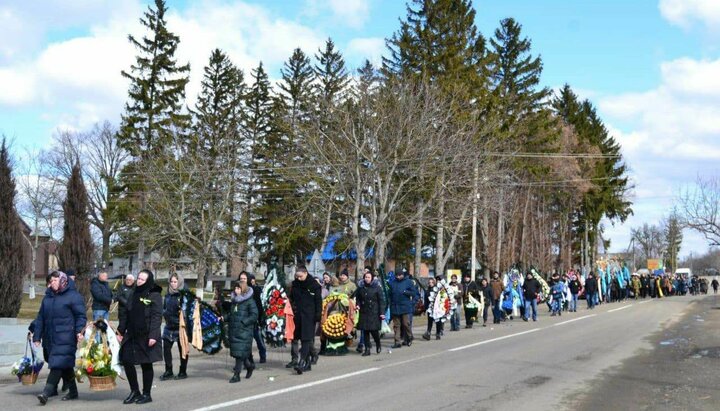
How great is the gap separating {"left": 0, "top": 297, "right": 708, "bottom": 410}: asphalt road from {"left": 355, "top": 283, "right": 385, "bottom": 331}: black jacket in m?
0.68

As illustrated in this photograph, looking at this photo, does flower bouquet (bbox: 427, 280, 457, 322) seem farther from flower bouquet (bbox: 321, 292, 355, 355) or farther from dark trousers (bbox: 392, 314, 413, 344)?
flower bouquet (bbox: 321, 292, 355, 355)

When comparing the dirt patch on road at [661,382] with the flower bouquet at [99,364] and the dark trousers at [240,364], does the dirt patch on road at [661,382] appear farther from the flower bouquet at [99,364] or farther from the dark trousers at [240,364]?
the flower bouquet at [99,364]

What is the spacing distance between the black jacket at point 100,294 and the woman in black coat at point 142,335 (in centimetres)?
740

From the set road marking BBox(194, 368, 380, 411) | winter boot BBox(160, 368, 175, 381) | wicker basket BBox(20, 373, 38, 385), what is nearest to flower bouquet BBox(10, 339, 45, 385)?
wicker basket BBox(20, 373, 38, 385)

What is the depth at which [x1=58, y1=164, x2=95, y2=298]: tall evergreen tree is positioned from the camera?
1131 inches

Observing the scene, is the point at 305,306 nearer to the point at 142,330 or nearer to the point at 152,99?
the point at 142,330

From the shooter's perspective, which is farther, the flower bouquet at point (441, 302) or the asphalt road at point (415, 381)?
the flower bouquet at point (441, 302)

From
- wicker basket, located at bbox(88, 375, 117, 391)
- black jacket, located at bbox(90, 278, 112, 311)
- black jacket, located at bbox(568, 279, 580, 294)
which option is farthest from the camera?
black jacket, located at bbox(568, 279, 580, 294)

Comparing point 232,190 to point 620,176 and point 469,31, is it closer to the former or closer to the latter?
point 469,31

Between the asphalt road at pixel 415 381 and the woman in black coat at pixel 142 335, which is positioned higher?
the woman in black coat at pixel 142 335

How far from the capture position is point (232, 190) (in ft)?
133

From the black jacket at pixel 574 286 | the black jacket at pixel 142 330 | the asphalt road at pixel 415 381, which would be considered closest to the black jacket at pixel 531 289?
the black jacket at pixel 574 286

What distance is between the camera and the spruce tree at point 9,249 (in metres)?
23.5

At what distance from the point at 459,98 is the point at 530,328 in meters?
14.6
